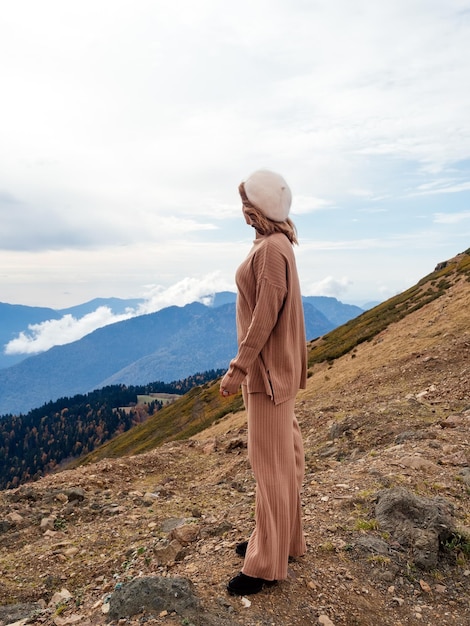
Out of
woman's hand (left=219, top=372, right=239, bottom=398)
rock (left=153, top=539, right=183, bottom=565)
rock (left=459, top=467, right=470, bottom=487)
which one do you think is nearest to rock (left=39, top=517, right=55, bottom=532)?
rock (left=153, top=539, right=183, bottom=565)

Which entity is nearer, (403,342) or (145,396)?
(403,342)

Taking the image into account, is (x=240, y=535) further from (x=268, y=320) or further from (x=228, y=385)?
(x=268, y=320)

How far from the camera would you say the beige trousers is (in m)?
4.49

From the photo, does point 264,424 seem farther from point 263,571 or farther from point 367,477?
point 367,477

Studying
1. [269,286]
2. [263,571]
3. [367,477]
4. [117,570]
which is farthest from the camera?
[367,477]

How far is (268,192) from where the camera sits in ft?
14.4

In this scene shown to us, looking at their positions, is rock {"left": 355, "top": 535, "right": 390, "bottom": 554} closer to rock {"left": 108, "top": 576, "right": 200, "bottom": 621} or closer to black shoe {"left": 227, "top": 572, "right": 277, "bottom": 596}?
black shoe {"left": 227, "top": 572, "right": 277, "bottom": 596}

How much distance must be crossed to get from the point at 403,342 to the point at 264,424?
23.3 meters

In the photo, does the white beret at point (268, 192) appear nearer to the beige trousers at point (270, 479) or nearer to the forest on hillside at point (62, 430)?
the beige trousers at point (270, 479)

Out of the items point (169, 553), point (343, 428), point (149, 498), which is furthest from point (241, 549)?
point (343, 428)

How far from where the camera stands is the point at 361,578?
491 centimetres

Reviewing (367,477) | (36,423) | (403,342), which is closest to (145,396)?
(36,423)

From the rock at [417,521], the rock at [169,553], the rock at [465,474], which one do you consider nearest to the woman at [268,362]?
the rock at [169,553]

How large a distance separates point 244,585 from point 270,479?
3.49 feet
